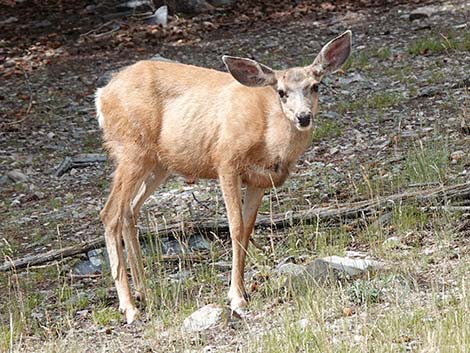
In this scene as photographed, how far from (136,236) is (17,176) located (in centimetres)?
378

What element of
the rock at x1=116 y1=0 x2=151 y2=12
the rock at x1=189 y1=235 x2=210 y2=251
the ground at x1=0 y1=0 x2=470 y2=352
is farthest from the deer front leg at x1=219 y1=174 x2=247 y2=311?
the rock at x1=116 y1=0 x2=151 y2=12

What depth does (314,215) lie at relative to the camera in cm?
772

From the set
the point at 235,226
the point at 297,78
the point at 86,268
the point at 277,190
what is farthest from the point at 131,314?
the point at 277,190

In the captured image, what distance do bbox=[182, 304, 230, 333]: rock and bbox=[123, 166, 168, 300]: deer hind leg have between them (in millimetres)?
824

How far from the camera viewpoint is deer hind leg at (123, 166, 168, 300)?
285 inches

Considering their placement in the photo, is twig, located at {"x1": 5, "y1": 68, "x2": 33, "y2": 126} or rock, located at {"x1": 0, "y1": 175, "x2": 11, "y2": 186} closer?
rock, located at {"x1": 0, "y1": 175, "x2": 11, "y2": 186}

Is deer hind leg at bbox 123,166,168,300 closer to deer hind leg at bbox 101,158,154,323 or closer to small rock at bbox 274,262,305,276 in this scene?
deer hind leg at bbox 101,158,154,323

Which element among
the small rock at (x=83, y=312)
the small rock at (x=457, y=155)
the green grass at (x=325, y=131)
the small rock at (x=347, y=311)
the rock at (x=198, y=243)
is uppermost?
the small rock at (x=347, y=311)

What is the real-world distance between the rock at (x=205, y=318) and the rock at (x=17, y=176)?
4847mm

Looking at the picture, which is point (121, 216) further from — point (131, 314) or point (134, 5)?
point (134, 5)

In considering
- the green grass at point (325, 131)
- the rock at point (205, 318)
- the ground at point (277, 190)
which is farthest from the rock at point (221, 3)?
the rock at point (205, 318)

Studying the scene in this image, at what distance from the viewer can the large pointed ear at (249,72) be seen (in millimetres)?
6789

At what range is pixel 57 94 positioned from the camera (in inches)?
532

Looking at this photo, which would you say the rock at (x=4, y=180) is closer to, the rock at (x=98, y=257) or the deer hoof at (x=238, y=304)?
the rock at (x=98, y=257)
